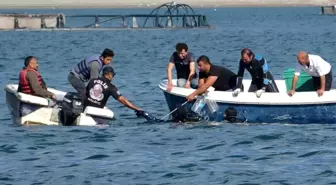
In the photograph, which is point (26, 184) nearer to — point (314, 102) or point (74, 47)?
point (314, 102)

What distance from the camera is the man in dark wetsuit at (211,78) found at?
743 inches

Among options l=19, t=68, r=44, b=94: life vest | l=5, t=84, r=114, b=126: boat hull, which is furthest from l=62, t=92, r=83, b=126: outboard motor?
l=19, t=68, r=44, b=94: life vest

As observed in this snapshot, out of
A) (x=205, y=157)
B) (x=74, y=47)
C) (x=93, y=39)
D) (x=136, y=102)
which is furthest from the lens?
(x=93, y=39)

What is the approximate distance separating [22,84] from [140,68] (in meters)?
18.1

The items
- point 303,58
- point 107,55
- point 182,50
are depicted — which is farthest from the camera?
point 182,50

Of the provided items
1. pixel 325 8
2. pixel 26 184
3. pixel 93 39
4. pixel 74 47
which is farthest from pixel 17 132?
pixel 325 8

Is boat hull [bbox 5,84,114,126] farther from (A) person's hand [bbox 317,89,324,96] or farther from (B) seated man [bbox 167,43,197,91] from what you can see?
(A) person's hand [bbox 317,89,324,96]

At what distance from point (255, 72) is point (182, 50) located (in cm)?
137

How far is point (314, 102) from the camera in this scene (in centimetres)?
1844

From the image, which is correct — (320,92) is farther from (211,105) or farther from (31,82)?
(31,82)

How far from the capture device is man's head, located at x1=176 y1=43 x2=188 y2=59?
19.4 m

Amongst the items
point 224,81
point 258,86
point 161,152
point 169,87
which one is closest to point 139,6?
point 169,87

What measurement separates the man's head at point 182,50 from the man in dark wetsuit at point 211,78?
451 millimetres

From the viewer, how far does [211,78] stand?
1895cm
